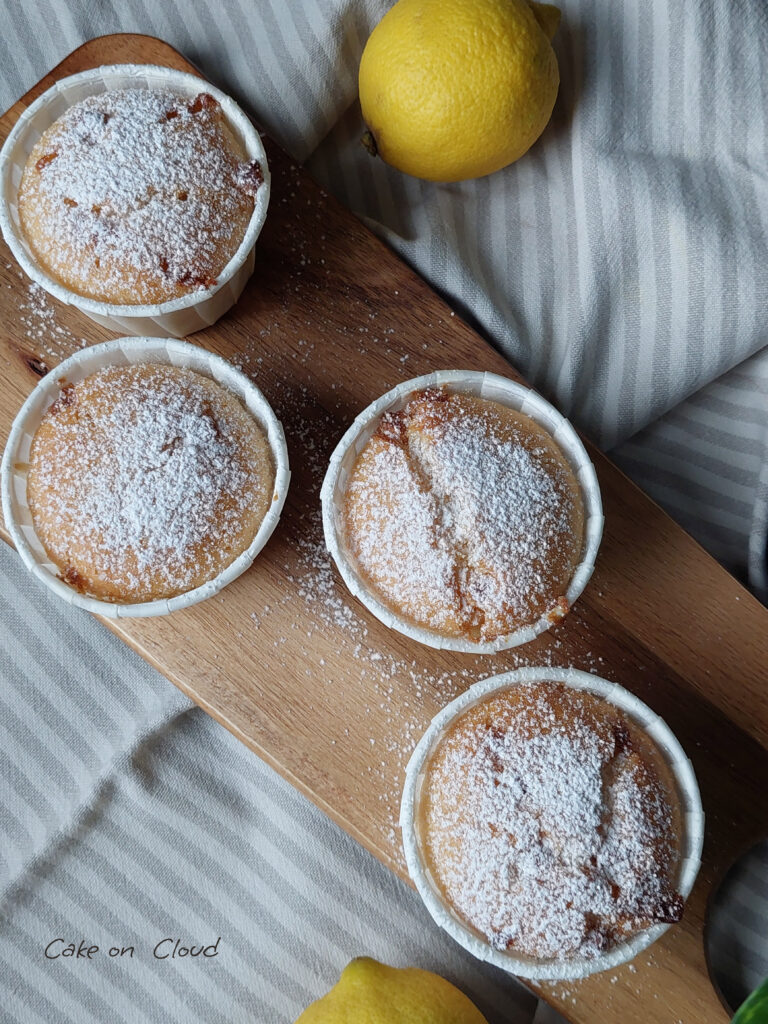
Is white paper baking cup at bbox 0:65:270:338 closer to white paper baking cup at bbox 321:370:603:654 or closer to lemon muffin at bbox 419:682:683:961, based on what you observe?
white paper baking cup at bbox 321:370:603:654

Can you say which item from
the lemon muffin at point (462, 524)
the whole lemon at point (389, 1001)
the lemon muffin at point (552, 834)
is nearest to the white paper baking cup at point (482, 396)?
the lemon muffin at point (462, 524)

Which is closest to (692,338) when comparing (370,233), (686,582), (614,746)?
(686,582)

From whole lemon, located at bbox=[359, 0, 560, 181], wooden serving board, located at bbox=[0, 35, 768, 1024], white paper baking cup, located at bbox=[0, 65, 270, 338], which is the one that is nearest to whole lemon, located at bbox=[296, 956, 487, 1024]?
wooden serving board, located at bbox=[0, 35, 768, 1024]

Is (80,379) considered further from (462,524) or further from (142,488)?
(462,524)

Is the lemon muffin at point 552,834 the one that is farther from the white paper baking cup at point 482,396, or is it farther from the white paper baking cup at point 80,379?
the white paper baking cup at point 80,379

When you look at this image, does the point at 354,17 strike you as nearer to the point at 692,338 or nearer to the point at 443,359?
the point at 443,359
